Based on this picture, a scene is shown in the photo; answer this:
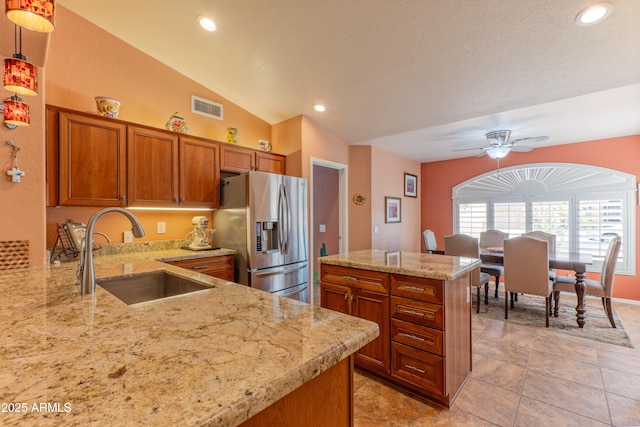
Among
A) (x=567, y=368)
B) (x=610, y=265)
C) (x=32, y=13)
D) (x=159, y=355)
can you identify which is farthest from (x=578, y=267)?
(x=32, y=13)

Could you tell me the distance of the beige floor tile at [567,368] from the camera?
7.07 ft

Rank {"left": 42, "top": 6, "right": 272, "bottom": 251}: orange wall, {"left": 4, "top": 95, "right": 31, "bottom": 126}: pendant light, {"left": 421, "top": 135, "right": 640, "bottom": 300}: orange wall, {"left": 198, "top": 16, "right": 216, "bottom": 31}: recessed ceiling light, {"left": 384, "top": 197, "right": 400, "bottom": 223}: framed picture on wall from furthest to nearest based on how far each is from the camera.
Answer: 1. {"left": 384, "top": 197, "right": 400, "bottom": 223}: framed picture on wall
2. {"left": 421, "top": 135, "right": 640, "bottom": 300}: orange wall
3. {"left": 42, "top": 6, "right": 272, "bottom": 251}: orange wall
4. {"left": 198, "top": 16, "right": 216, "bottom": 31}: recessed ceiling light
5. {"left": 4, "top": 95, "right": 31, "bottom": 126}: pendant light

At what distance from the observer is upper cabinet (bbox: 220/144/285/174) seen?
10.8 ft

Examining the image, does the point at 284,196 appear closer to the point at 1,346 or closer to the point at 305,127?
the point at 305,127

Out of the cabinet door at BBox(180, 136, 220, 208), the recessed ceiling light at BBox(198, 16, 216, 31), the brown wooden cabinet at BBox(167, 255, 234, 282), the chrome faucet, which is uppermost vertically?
the recessed ceiling light at BBox(198, 16, 216, 31)

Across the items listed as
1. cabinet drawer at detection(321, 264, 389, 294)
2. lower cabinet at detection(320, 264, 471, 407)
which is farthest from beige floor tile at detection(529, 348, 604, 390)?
cabinet drawer at detection(321, 264, 389, 294)

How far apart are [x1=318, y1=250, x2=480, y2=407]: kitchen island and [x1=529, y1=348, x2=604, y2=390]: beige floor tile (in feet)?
2.32

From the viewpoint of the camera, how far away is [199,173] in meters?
3.09

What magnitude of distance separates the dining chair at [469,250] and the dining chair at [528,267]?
1.05ft

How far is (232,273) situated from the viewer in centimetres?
306

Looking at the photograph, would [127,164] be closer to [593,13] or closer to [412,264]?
[412,264]

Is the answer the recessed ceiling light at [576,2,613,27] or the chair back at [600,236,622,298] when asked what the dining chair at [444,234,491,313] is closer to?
the chair back at [600,236,622,298]

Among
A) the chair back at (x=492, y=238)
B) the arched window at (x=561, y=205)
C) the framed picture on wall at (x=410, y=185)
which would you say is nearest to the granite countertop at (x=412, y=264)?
the chair back at (x=492, y=238)

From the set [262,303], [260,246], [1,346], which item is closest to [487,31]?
[262,303]
